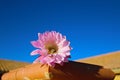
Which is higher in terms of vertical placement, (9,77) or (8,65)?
(8,65)

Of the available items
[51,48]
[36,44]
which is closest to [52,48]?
[51,48]

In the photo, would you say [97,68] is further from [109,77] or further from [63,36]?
[63,36]

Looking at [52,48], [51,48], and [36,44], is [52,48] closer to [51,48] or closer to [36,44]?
[51,48]

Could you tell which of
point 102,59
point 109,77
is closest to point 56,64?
point 109,77

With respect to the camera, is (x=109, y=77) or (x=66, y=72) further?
(x=109, y=77)

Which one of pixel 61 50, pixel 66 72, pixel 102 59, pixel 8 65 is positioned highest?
pixel 8 65
